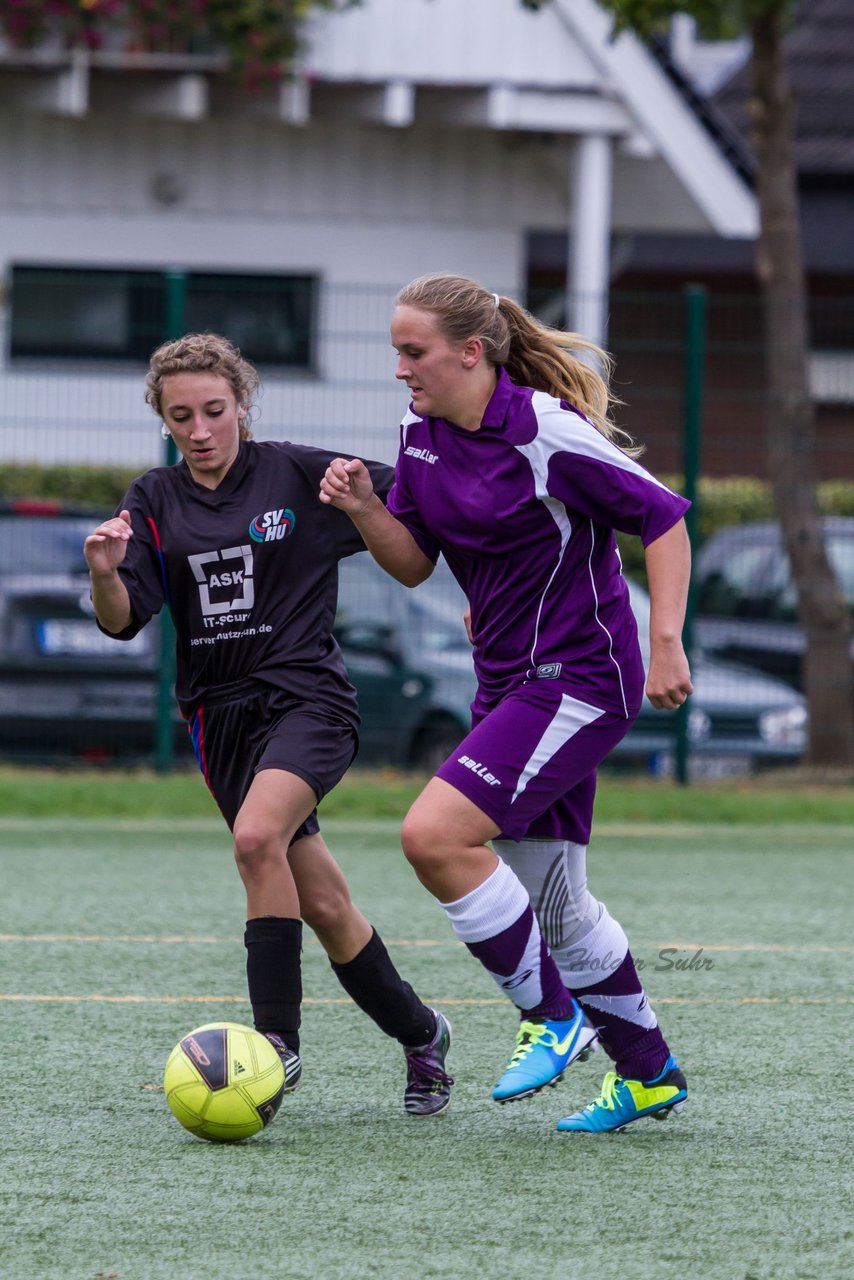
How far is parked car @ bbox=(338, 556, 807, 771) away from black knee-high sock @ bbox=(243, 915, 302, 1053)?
530 cm

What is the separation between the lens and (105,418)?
10.2 m

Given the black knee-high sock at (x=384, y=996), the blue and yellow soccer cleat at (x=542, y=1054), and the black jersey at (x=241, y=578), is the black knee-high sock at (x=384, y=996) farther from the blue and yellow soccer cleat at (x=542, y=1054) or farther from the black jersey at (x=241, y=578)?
the black jersey at (x=241, y=578)

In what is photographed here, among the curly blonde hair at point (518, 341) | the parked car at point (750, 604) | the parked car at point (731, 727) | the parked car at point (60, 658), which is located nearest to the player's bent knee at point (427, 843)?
the curly blonde hair at point (518, 341)

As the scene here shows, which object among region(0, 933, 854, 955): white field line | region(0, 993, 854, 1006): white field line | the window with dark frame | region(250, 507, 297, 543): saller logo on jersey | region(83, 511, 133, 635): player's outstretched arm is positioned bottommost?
region(0, 933, 854, 955): white field line

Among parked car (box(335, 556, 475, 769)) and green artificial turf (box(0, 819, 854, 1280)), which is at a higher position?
parked car (box(335, 556, 475, 769))

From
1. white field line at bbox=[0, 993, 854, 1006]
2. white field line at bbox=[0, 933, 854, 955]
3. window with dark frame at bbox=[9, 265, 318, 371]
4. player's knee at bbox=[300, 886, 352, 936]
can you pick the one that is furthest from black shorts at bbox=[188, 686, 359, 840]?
window with dark frame at bbox=[9, 265, 318, 371]

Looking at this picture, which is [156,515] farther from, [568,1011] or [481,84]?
[481,84]

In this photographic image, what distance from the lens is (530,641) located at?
410 centimetres

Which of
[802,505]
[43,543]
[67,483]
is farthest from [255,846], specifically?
[67,483]

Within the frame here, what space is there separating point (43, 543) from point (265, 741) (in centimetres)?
558

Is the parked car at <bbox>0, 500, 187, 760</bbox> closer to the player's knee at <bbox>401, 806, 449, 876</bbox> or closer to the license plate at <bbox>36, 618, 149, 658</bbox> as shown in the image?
the license plate at <bbox>36, 618, 149, 658</bbox>

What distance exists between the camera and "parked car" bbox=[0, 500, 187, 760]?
9.44 metres

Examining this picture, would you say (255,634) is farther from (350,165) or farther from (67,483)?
Result: (350,165)

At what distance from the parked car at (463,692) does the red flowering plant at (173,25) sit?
18.9ft
